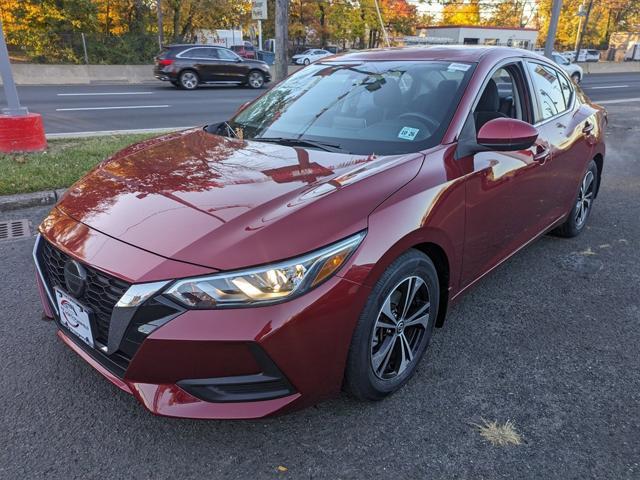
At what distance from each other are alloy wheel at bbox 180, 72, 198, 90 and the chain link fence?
11139mm

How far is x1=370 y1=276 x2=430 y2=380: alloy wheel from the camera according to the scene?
2314 mm

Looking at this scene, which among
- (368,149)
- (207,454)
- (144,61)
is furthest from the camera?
(144,61)

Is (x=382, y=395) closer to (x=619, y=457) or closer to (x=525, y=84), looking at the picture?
(x=619, y=457)

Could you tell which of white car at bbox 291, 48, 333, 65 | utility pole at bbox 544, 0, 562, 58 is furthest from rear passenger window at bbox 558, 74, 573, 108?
white car at bbox 291, 48, 333, 65

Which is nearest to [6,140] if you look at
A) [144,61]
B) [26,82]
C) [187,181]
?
[187,181]

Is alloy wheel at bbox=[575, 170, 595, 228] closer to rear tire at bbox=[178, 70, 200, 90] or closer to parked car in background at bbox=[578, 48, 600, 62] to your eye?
rear tire at bbox=[178, 70, 200, 90]

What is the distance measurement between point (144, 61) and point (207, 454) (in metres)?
30.6

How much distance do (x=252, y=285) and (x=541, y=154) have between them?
2456mm

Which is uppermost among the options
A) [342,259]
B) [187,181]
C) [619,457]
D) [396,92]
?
[396,92]

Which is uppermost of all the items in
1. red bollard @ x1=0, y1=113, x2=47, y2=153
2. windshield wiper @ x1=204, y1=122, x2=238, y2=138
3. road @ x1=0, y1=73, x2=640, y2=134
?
windshield wiper @ x1=204, y1=122, x2=238, y2=138

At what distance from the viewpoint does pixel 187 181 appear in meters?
Answer: 2.41

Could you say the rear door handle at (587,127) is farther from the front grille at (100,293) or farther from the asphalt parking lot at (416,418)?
the front grille at (100,293)

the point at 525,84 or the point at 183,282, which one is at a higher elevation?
the point at 525,84

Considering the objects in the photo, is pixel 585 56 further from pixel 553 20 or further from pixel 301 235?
pixel 301 235
